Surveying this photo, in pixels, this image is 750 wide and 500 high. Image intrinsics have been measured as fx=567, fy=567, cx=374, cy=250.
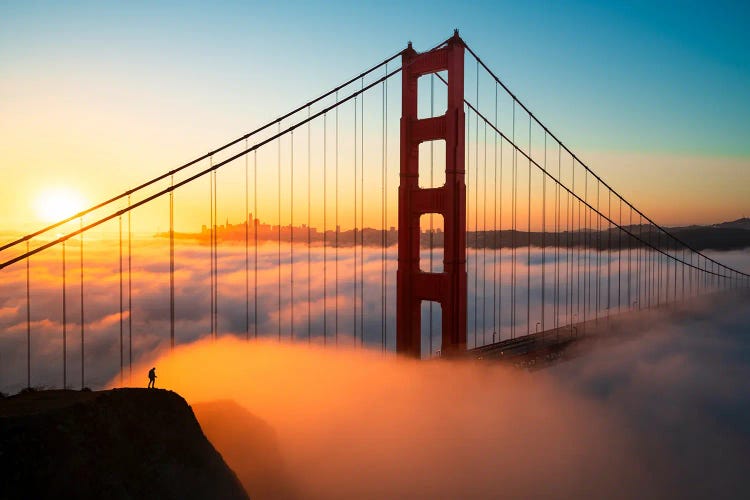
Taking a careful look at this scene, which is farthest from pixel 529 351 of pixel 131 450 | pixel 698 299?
pixel 698 299

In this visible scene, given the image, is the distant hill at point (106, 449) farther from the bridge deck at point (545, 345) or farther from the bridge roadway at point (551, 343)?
the bridge deck at point (545, 345)

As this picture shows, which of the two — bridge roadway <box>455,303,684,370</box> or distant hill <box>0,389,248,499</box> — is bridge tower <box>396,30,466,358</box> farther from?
distant hill <box>0,389,248,499</box>

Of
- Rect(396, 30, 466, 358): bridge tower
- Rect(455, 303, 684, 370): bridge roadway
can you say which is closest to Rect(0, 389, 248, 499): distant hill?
Rect(396, 30, 466, 358): bridge tower

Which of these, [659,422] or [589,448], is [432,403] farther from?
[659,422]

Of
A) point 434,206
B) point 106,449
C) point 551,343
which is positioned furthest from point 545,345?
point 106,449

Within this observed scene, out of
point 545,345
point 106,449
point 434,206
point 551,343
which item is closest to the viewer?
point 106,449

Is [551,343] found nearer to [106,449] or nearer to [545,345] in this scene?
[545,345]

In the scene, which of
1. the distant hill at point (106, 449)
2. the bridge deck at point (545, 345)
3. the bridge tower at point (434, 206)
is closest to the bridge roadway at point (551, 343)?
the bridge deck at point (545, 345)

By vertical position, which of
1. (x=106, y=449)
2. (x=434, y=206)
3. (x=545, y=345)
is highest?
(x=434, y=206)
